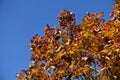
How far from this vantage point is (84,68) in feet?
30.1

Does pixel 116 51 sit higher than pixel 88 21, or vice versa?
pixel 88 21

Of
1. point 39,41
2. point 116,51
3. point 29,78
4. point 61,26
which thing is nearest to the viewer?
point 116,51

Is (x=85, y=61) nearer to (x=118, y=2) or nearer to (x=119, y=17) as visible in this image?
(x=119, y=17)

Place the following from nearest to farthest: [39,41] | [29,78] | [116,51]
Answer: [116,51] → [29,78] → [39,41]

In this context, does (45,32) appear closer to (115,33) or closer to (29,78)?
(29,78)

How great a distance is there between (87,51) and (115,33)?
3.66 feet

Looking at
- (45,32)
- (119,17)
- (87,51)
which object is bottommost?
(87,51)

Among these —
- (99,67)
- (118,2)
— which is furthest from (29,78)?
(118,2)

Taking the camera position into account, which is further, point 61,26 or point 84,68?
point 61,26

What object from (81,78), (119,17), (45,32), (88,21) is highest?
(45,32)

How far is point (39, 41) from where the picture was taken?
1196 centimetres

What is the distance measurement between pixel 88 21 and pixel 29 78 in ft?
10.6

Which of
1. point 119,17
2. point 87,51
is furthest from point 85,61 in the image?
point 119,17

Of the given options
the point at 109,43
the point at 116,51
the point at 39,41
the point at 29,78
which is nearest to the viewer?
the point at 116,51
